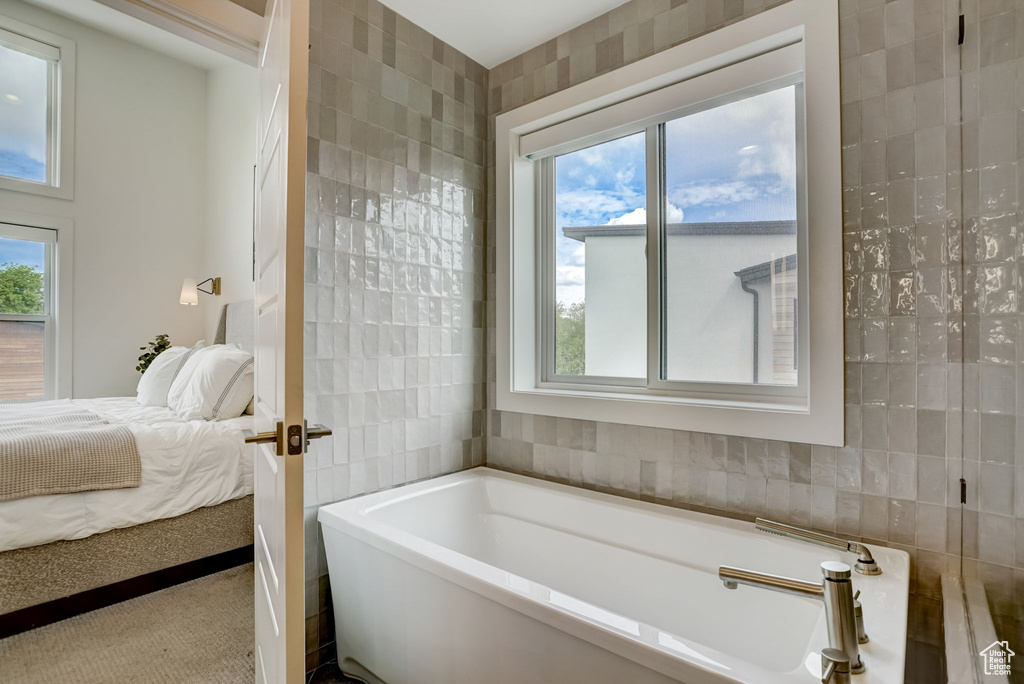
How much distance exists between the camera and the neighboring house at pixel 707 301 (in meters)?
1.78

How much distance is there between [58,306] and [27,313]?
23cm

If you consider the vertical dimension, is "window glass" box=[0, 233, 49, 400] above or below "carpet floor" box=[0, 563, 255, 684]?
above

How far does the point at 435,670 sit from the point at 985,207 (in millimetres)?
1595

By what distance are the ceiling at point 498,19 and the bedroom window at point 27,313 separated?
3891 millimetres

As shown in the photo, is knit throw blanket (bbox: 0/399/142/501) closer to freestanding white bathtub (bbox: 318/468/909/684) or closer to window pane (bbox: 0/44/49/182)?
freestanding white bathtub (bbox: 318/468/909/684)

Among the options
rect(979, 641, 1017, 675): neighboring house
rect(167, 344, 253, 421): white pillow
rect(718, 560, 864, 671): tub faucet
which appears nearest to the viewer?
rect(979, 641, 1017, 675): neighboring house

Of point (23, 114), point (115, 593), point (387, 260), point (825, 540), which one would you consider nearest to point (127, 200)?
point (23, 114)

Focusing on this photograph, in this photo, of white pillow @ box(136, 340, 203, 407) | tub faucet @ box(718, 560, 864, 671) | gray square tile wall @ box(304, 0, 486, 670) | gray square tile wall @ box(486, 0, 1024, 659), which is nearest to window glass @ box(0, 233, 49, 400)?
white pillow @ box(136, 340, 203, 407)

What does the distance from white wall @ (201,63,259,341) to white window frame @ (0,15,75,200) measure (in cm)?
97

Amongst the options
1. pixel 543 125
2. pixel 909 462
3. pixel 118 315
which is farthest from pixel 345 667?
pixel 118 315

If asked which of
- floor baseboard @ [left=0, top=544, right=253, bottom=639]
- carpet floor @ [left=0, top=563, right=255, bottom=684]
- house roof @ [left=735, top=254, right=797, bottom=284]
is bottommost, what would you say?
carpet floor @ [left=0, top=563, right=255, bottom=684]

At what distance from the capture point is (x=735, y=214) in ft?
6.17

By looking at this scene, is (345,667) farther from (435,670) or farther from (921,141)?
(921,141)

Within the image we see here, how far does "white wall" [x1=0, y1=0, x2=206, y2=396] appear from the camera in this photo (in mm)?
4168
